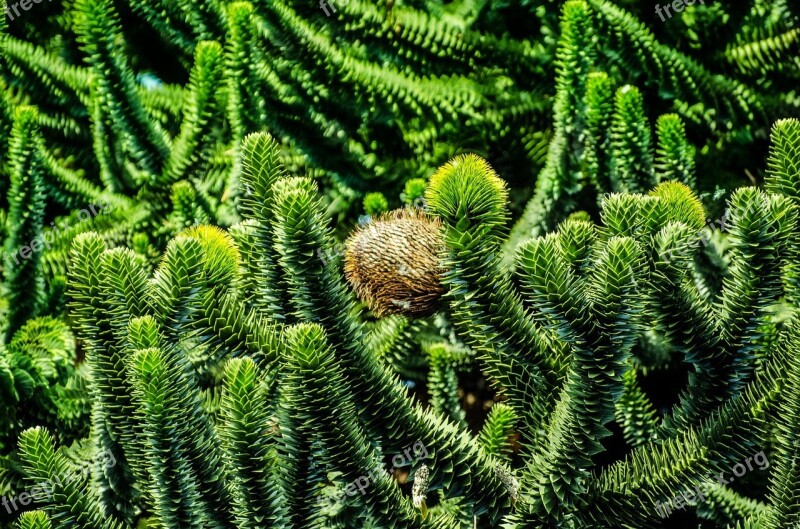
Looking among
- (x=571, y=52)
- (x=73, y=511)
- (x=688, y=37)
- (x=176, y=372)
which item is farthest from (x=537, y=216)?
(x=73, y=511)

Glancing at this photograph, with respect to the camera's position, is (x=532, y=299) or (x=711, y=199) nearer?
(x=532, y=299)

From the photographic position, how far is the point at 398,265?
7.13ft

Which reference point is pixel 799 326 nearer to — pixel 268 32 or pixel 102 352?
pixel 102 352

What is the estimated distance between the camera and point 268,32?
2.76 m

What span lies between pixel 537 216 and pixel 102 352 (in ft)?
4.53
